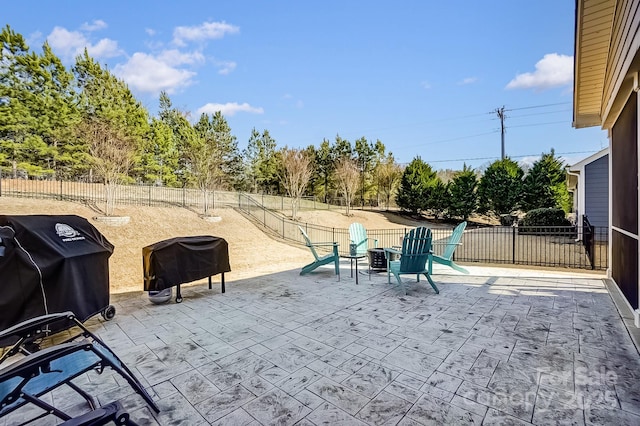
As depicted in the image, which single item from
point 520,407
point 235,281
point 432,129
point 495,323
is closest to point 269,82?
point 235,281

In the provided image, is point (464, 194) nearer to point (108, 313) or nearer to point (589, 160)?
point (589, 160)

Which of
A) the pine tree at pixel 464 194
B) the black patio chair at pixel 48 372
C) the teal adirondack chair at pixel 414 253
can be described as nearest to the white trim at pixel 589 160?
the teal adirondack chair at pixel 414 253

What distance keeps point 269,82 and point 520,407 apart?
16073 mm

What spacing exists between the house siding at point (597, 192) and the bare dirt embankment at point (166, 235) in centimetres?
939

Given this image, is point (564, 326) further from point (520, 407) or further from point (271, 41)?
point (271, 41)

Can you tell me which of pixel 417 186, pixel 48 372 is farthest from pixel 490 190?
pixel 48 372

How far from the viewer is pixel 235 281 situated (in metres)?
6.02

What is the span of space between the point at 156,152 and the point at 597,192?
2239 cm

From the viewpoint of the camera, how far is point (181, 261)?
445 centimetres

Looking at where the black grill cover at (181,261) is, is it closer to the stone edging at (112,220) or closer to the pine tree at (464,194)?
the stone edging at (112,220)

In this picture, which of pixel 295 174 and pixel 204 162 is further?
pixel 295 174

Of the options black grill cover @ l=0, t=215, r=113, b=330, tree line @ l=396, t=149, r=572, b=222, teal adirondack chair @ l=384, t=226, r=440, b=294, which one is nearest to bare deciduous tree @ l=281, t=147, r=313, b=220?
tree line @ l=396, t=149, r=572, b=222

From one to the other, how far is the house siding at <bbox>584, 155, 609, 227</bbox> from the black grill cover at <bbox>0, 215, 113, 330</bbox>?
13091 mm

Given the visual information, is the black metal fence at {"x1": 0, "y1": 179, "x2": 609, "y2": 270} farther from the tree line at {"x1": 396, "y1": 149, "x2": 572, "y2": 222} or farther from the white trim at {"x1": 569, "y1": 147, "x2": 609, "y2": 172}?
the tree line at {"x1": 396, "y1": 149, "x2": 572, "y2": 222}
